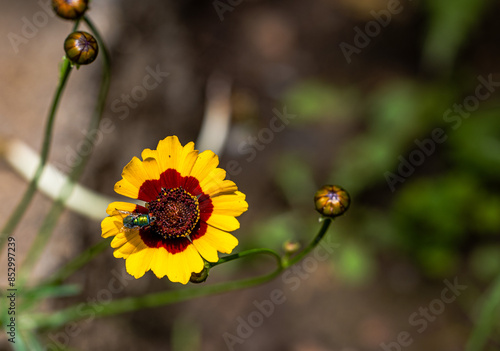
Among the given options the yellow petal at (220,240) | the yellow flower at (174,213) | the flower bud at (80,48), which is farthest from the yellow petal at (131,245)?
the flower bud at (80,48)

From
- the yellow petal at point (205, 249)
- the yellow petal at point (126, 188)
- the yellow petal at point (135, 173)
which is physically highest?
the yellow petal at point (135, 173)

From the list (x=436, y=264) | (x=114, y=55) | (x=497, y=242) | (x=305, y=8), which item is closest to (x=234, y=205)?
(x=114, y=55)

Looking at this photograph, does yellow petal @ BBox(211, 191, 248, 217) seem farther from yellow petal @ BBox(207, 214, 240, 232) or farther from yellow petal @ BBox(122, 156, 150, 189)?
yellow petal @ BBox(122, 156, 150, 189)

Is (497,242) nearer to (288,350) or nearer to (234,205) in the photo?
(288,350)

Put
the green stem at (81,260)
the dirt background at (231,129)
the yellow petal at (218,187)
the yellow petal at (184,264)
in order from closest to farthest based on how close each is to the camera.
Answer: the yellow petal at (184,264), the yellow petal at (218,187), the green stem at (81,260), the dirt background at (231,129)

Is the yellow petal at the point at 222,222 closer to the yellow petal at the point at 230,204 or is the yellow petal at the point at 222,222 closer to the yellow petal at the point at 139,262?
the yellow petal at the point at 230,204

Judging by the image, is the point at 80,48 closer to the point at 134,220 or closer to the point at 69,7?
the point at 69,7

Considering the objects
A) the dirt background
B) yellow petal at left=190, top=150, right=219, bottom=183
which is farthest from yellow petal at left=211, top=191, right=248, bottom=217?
the dirt background
